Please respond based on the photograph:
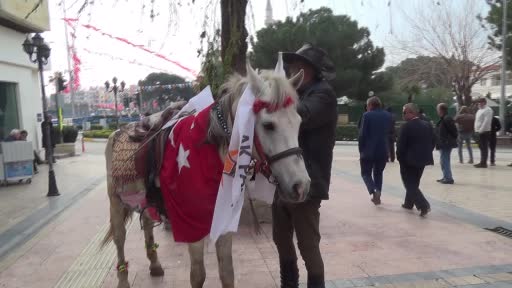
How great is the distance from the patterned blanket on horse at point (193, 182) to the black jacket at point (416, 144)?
4354 mm

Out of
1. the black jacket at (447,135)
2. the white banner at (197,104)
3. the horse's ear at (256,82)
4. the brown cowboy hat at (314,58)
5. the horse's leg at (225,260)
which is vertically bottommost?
the horse's leg at (225,260)

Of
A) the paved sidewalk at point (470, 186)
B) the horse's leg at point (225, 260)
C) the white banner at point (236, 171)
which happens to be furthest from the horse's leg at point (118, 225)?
the paved sidewalk at point (470, 186)

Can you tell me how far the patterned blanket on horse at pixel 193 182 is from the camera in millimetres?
2740

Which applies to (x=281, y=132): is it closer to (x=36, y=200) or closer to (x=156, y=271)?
(x=156, y=271)

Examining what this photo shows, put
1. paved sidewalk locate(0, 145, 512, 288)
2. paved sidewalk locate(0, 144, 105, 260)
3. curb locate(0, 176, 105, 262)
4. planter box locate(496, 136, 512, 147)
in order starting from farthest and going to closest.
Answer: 1. planter box locate(496, 136, 512, 147)
2. paved sidewalk locate(0, 144, 105, 260)
3. curb locate(0, 176, 105, 262)
4. paved sidewalk locate(0, 145, 512, 288)

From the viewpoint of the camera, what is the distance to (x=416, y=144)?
626cm

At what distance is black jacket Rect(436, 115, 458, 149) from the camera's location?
915 cm

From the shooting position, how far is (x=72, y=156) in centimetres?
1762

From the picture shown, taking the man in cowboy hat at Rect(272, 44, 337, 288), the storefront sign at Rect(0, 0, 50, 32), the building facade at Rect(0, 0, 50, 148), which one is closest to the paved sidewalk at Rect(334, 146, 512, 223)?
the man in cowboy hat at Rect(272, 44, 337, 288)

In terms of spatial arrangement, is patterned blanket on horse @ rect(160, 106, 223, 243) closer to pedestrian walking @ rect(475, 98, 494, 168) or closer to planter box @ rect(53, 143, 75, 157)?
pedestrian walking @ rect(475, 98, 494, 168)

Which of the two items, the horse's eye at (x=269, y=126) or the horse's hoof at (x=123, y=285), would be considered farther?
the horse's hoof at (x=123, y=285)

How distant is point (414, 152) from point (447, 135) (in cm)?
357

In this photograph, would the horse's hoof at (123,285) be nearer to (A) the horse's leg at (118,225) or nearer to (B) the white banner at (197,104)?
(A) the horse's leg at (118,225)

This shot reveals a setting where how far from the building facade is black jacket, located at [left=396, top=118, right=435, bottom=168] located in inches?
470
